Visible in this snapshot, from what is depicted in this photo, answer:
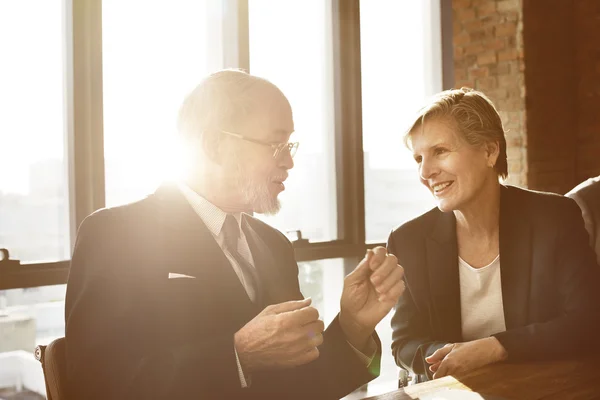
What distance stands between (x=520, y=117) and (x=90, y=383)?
381 cm

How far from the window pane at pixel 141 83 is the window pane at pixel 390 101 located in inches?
50.3

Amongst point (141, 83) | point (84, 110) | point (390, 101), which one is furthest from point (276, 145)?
point (390, 101)

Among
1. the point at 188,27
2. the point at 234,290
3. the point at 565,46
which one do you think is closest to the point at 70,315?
the point at 234,290

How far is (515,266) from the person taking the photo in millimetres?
2379

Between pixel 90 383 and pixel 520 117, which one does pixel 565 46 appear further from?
pixel 90 383

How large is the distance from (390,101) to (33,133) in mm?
2322

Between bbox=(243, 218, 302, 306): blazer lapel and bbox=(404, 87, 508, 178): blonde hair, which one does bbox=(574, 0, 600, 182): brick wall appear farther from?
bbox=(243, 218, 302, 306): blazer lapel

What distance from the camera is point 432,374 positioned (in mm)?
2211

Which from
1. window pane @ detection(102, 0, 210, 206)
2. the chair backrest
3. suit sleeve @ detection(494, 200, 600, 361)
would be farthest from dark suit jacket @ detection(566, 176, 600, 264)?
the chair backrest

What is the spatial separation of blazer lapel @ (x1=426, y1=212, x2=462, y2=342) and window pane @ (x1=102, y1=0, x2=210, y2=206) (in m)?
1.39

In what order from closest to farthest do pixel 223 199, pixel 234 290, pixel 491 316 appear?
pixel 234 290, pixel 223 199, pixel 491 316

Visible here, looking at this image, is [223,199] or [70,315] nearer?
[70,315]

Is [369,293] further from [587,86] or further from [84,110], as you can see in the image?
[587,86]

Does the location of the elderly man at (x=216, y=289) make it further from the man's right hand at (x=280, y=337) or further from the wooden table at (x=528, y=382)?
the wooden table at (x=528, y=382)
